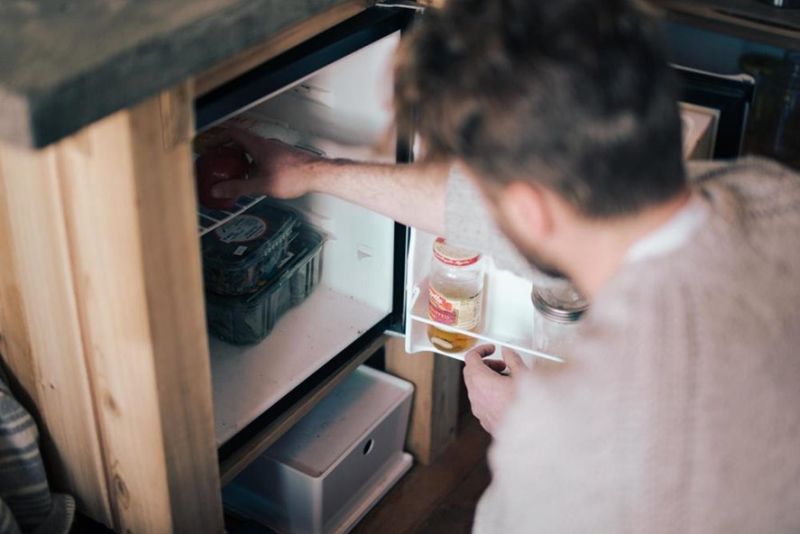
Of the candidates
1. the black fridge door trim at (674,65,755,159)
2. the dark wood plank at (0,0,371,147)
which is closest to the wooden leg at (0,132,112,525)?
the dark wood plank at (0,0,371,147)

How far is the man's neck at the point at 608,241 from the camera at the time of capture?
110cm

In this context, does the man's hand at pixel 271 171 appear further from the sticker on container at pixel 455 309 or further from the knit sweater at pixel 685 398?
the knit sweater at pixel 685 398

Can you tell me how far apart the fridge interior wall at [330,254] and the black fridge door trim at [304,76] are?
0.01 metres

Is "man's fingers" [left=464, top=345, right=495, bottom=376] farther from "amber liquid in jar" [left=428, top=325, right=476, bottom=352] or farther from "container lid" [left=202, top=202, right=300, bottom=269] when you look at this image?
"container lid" [left=202, top=202, right=300, bottom=269]

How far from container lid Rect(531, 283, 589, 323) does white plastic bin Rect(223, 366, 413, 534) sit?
521 mm

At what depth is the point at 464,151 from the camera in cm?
111

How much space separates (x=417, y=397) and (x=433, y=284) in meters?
0.47

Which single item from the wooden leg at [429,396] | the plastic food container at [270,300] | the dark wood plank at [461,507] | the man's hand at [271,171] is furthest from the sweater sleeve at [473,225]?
the dark wood plank at [461,507]

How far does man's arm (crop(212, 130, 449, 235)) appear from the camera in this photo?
1594 millimetres

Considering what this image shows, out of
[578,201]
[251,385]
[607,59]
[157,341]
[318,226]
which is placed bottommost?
[251,385]

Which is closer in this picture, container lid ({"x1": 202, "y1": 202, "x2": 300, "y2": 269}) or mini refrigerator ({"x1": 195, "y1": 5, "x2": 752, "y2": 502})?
mini refrigerator ({"x1": 195, "y1": 5, "x2": 752, "y2": 502})

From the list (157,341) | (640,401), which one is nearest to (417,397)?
(157,341)

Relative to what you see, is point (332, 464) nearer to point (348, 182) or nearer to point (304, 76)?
point (348, 182)

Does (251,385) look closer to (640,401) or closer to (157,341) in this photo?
(157,341)
